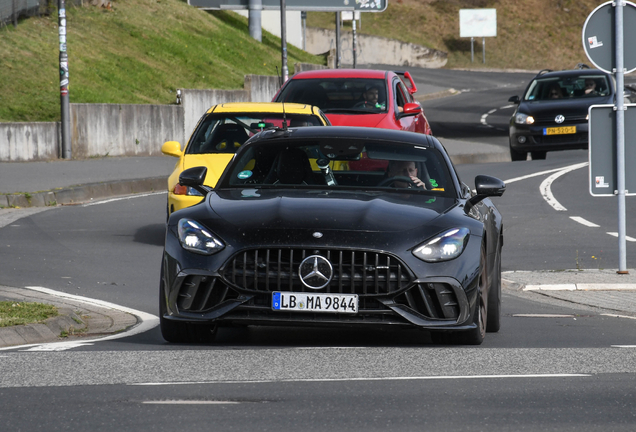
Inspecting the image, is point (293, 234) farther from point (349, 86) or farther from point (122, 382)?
point (349, 86)

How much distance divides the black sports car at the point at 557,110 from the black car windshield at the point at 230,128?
12263 millimetres

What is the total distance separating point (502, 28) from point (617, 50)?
8425 centimetres

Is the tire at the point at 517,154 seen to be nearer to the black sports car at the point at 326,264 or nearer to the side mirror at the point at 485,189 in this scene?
the side mirror at the point at 485,189

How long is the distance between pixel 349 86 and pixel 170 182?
615 centimetres

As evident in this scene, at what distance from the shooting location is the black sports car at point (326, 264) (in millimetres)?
6871

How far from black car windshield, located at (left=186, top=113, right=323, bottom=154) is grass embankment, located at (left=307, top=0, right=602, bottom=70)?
238ft

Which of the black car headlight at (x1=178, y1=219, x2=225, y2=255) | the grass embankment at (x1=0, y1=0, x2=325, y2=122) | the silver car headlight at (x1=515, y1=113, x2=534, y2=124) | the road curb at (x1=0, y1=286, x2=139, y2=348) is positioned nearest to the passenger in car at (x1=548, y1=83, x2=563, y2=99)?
the silver car headlight at (x1=515, y1=113, x2=534, y2=124)

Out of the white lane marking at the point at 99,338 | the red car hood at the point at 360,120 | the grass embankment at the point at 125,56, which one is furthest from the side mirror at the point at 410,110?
the grass embankment at the point at 125,56

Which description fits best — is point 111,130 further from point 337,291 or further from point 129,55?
point 337,291

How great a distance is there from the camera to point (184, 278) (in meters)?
7.07

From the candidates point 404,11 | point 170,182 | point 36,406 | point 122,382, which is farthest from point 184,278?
point 404,11

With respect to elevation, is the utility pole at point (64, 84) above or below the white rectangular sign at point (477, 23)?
below

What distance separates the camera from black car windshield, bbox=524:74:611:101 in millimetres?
26125

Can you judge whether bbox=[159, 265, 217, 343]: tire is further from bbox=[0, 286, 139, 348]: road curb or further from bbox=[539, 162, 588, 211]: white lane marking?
bbox=[539, 162, 588, 211]: white lane marking
